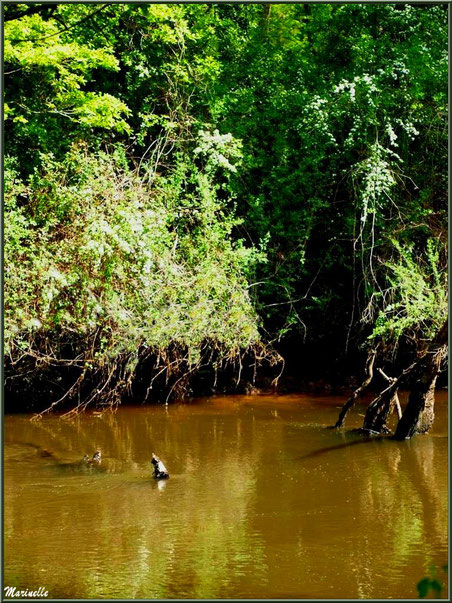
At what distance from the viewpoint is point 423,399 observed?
1152 centimetres

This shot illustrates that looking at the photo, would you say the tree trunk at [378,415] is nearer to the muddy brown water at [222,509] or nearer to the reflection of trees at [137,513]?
Result: the muddy brown water at [222,509]

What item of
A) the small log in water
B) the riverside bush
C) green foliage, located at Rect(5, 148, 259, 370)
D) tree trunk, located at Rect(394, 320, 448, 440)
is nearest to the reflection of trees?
the small log in water

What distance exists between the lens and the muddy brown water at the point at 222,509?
7289 mm

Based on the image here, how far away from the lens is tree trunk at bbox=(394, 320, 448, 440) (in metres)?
11.1

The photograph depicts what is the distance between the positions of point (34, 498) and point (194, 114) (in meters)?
8.61

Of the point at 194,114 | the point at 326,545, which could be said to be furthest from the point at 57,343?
the point at 326,545

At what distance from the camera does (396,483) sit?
9977 millimetres

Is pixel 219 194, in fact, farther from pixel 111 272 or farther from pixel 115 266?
pixel 111 272

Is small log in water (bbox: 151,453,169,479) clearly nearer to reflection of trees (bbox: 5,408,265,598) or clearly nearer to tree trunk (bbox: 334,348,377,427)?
reflection of trees (bbox: 5,408,265,598)

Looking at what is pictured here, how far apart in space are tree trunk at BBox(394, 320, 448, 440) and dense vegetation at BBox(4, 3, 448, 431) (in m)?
0.37

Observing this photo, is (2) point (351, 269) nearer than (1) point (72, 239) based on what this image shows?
No

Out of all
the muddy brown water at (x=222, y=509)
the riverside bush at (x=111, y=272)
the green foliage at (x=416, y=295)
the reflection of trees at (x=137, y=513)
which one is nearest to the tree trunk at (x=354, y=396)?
the muddy brown water at (x=222, y=509)

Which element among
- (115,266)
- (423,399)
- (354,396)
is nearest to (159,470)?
(354,396)

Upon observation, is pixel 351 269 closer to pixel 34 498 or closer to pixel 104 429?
pixel 104 429
